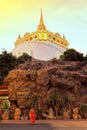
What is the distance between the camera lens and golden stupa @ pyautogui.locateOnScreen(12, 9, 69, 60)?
259ft

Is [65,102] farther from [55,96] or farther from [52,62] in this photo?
[52,62]

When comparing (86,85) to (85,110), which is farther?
(86,85)

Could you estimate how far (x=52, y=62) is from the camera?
109ft

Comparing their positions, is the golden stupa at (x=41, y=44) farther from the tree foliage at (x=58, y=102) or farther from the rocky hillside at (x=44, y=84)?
the tree foliage at (x=58, y=102)

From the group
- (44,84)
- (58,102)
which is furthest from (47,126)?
(44,84)

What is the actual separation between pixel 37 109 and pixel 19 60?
16.3m

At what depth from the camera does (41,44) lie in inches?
3187

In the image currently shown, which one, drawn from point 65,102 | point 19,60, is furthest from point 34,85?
point 19,60

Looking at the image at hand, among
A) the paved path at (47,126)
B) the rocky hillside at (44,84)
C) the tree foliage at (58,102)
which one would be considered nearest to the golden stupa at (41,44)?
the rocky hillside at (44,84)

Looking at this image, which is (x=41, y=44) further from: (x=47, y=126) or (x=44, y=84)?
(x=47, y=126)

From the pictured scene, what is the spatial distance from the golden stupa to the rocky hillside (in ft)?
161

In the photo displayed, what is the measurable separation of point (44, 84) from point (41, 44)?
5344cm

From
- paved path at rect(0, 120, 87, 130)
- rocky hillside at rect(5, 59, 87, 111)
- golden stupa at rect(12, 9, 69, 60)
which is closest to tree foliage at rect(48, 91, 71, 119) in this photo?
rocky hillside at rect(5, 59, 87, 111)

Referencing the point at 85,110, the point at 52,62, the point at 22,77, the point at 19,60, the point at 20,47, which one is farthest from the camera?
the point at 20,47
